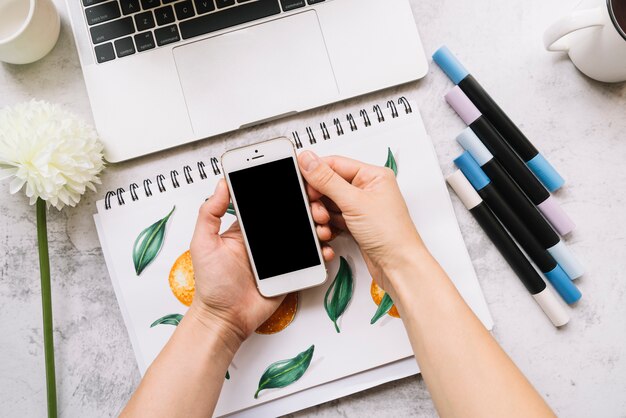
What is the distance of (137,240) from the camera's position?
0.60m

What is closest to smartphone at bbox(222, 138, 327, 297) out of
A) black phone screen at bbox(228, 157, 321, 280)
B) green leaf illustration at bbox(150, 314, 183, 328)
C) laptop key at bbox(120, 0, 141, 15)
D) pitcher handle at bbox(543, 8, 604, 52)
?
black phone screen at bbox(228, 157, 321, 280)

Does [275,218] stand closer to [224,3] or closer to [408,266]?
[408,266]

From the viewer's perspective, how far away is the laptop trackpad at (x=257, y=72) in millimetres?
581

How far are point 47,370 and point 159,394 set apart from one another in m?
0.17

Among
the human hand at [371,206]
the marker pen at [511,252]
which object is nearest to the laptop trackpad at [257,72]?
the human hand at [371,206]

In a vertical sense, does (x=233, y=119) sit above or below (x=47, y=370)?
above

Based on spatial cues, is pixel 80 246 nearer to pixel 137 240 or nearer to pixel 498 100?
pixel 137 240

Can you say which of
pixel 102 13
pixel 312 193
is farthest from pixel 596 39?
pixel 102 13

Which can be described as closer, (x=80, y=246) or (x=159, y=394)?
(x=159, y=394)

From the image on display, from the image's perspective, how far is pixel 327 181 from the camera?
1.70ft

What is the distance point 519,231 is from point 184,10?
50 cm

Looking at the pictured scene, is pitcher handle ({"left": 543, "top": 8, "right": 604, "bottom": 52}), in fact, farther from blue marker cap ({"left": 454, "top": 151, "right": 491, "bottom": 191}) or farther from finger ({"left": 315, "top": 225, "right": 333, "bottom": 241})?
finger ({"left": 315, "top": 225, "right": 333, "bottom": 241})

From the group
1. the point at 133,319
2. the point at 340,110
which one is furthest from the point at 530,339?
the point at 133,319

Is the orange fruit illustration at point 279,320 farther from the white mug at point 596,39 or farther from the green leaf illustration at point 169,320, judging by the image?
the white mug at point 596,39
